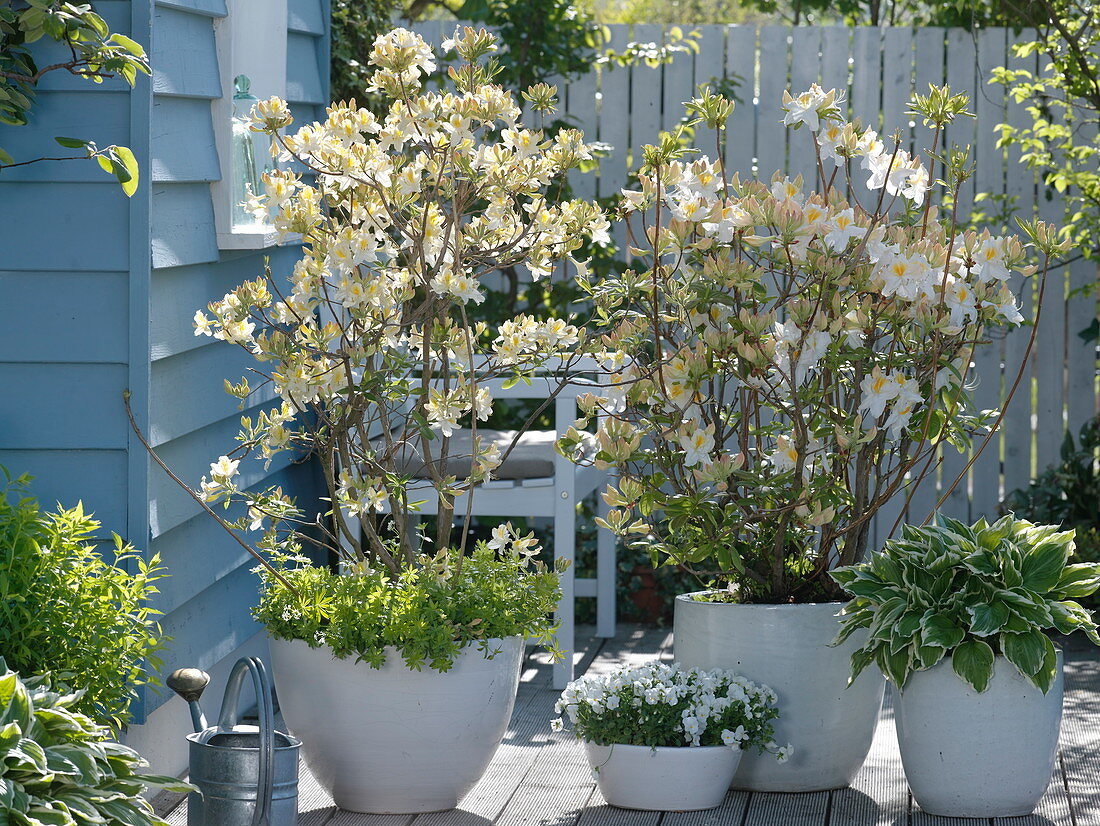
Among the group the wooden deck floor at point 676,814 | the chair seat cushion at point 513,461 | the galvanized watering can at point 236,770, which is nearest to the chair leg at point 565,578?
the chair seat cushion at point 513,461

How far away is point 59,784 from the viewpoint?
2035 mm

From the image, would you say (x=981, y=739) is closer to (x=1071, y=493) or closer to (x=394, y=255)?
(x=394, y=255)

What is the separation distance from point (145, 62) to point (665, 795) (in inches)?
69.1

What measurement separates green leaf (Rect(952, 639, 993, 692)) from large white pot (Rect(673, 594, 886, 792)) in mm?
292

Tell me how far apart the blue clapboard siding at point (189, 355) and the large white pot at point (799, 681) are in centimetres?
110

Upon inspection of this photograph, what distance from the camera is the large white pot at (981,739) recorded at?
274 centimetres

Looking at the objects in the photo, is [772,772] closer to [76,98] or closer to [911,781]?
[911,781]

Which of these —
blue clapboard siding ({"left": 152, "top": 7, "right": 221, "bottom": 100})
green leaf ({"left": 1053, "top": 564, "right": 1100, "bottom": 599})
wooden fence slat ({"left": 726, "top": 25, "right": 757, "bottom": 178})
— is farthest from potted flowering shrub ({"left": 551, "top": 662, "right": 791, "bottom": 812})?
wooden fence slat ({"left": 726, "top": 25, "right": 757, "bottom": 178})

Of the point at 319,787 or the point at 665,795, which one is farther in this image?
the point at 319,787

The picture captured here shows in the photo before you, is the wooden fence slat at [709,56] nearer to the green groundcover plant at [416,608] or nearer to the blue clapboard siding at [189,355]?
the blue clapboard siding at [189,355]

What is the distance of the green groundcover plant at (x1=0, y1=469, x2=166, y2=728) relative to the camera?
224 cm

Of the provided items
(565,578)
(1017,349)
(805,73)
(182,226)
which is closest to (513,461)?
(565,578)

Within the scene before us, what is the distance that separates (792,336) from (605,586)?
197cm

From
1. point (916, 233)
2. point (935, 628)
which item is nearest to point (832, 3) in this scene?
point (916, 233)
